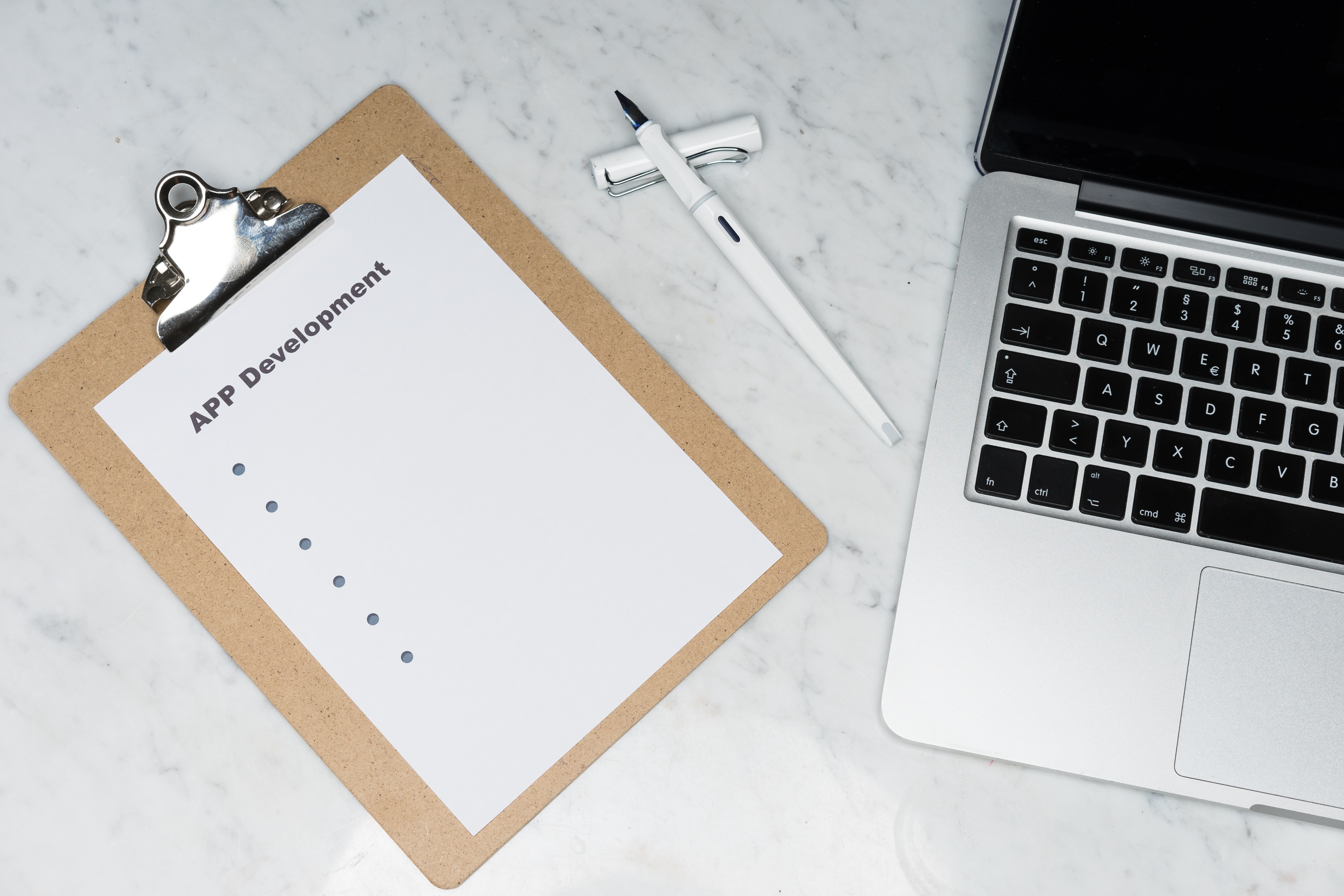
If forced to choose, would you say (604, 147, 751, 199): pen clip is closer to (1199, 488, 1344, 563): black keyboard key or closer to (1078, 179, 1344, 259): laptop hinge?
(1078, 179, 1344, 259): laptop hinge

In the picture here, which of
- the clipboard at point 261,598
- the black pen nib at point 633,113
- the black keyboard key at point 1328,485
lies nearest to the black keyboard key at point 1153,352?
the black keyboard key at point 1328,485

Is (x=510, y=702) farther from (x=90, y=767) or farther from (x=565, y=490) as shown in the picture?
(x=90, y=767)

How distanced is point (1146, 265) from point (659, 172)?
31cm

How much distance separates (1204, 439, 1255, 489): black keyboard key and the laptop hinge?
5.2 inches

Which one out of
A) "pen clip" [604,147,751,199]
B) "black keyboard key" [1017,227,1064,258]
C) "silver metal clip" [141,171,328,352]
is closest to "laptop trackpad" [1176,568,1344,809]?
"black keyboard key" [1017,227,1064,258]

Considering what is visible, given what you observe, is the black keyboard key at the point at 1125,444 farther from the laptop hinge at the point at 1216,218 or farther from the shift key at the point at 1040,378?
the laptop hinge at the point at 1216,218

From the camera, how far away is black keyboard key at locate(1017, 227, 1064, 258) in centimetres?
54

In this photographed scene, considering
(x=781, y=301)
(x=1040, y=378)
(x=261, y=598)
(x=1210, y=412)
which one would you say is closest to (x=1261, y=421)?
(x=1210, y=412)

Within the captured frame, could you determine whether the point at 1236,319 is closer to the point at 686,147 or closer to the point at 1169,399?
the point at 1169,399

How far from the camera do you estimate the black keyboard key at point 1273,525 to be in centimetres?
51

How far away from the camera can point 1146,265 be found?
534mm

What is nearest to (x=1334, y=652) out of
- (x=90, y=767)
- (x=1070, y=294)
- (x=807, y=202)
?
(x=1070, y=294)

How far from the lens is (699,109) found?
58cm

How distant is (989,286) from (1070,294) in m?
0.05
